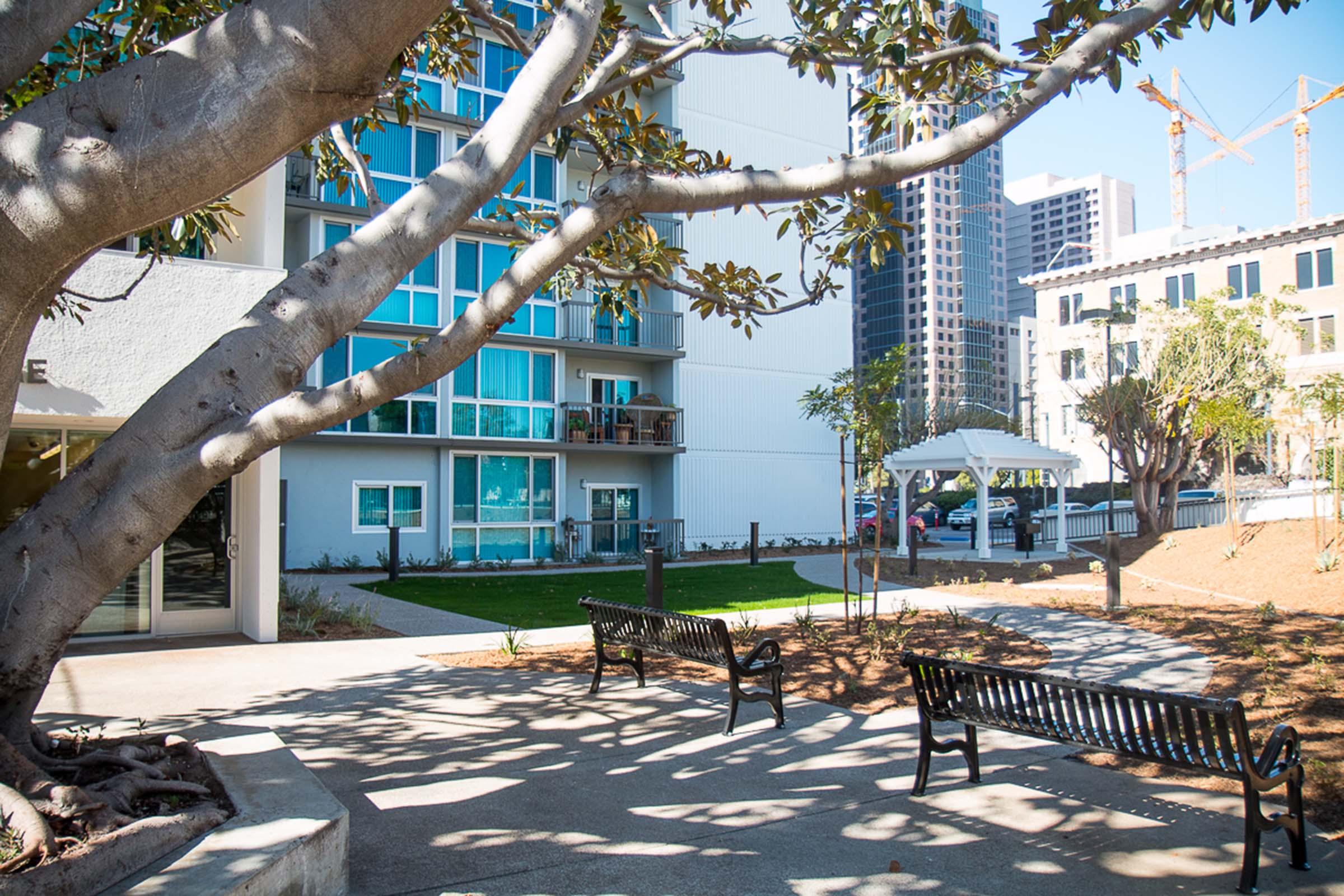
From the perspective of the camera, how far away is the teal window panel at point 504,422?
25188mm

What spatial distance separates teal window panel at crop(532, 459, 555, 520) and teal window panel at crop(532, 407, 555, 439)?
16cm

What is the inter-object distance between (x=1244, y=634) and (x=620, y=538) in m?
19.0

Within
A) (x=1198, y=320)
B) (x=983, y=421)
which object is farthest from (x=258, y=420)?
(x=983, y=421)

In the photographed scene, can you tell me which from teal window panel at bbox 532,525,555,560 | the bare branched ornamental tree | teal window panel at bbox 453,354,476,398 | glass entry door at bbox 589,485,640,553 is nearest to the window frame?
teal window panel at bbox 453,354,476,398

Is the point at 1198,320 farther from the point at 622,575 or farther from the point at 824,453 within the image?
the point at 622,575

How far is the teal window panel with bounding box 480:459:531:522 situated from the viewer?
25359 millimetres

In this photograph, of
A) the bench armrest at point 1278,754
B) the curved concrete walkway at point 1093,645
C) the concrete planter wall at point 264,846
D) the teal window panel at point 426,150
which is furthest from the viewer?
the teal window panel at point 426,150

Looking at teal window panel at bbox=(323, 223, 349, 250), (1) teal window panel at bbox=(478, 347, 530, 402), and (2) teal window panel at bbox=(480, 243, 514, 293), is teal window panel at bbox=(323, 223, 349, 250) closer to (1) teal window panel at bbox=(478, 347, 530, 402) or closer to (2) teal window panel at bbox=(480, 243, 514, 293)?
(2) teal window panel at bbox=(480, 243, 514, 293)

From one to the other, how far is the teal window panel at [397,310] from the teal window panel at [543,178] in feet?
15.9

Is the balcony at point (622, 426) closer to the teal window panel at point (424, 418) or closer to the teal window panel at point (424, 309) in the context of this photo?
the teal window panel at point (424, 418)

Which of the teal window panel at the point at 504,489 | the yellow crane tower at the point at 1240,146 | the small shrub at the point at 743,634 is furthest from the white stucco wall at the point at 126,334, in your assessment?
the yellow crane tower at the point at 1240,146

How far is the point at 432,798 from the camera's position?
5.45 m

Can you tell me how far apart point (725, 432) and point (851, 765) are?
23.8m

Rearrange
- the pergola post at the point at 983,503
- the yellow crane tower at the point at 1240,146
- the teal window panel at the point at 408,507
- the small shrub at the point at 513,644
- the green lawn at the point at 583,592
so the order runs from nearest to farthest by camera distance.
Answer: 1. the small shrub at the point at 513,644
2. the green lawn at the point at 583,592
3. the pergola post at the point at 983,503
4. the teal window panel at the point at 408,507
5. the yellow crane tower at the point at 1240,146
